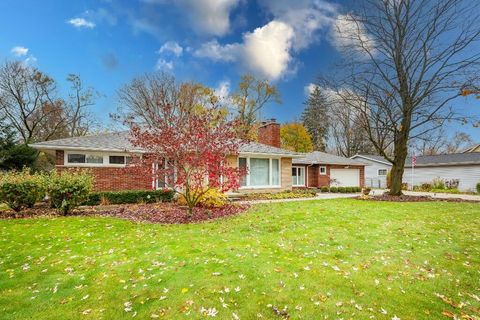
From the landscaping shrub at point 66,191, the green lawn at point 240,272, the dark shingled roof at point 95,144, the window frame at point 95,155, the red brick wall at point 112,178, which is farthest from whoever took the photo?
the window frame at point 95,155

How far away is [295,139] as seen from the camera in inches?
1471

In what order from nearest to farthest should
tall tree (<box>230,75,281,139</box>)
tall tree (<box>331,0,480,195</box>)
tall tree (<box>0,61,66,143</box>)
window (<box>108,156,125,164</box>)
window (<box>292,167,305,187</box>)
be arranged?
window (<box>108,156,125,164</box>)
tall tree (<box>331,0,480,195</box>)
window (<box>292,167,305,187</box>)
tall tree (<box>0,61,66,143</box>)
tall tree (<box>230,75,281,139</box>)

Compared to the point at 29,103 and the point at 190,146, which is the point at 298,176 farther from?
the point at 29,103

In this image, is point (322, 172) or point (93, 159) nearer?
point (93, 159)

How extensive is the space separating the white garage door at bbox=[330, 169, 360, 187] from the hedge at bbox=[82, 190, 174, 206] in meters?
17.0

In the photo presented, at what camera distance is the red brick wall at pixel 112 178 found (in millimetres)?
13609

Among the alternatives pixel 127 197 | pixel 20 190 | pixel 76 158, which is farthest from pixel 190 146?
pixel 76 158

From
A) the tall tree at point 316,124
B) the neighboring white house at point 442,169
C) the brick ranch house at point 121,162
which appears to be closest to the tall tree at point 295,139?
the tall tree at point 316,124

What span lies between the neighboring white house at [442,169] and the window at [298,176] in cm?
1001

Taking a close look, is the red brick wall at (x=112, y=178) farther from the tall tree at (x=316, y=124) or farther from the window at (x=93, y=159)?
the tall tree at (x=316, y=124)

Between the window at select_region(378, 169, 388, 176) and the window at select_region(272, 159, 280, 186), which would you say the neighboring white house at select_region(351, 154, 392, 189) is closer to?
the window at select_region(378, 169, 388, 176)

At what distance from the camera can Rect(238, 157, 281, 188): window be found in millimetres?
17712

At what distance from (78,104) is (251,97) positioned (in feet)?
61.5

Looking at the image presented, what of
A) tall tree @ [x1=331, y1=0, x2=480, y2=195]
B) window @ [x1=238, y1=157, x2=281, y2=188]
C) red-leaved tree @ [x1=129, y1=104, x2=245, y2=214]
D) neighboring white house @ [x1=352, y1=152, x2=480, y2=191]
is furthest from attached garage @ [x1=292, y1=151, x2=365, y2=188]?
red-leaved tree @ [x1=129, y1=104, x2=245, y2=214]
